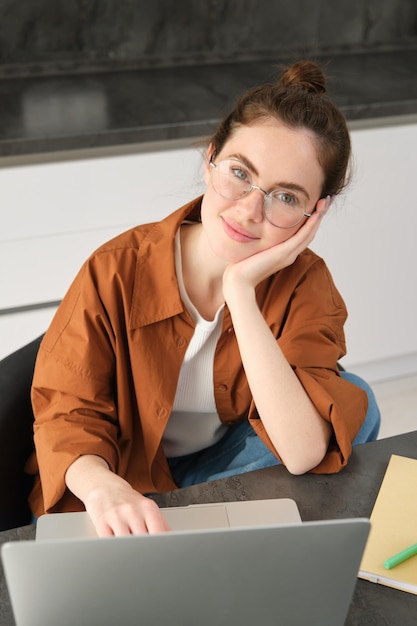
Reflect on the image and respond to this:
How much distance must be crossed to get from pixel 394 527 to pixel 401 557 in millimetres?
68

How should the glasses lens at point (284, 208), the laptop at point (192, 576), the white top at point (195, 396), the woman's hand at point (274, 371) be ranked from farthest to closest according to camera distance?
the white top at point (195, 396)
the glasses lens at point (284, 208)
the woman's hand at point (274, 371)
the laptop at point (192, 576)

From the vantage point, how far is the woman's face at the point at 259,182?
1330 mm

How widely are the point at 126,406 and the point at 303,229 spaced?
0.40 meters

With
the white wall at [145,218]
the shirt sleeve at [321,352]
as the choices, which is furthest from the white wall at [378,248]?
the shirt sleeve at [321,352]

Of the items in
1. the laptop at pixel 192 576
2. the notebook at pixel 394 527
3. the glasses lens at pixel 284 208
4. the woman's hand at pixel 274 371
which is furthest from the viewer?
the glasses lens at pixel 284 208

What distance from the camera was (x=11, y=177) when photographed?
2.10 m

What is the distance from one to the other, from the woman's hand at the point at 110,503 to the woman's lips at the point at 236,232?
1.35ft

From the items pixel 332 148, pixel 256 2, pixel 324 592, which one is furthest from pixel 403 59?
pixel 324 592

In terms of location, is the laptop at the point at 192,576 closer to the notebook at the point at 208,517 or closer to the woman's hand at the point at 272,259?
the notebook at the point at 208,517

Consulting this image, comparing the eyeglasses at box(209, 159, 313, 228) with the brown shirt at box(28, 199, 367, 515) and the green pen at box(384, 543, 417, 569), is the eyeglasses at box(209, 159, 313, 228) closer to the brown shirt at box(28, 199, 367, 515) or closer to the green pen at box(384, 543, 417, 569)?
the brown shirt at box(28, 199, 367, 515)

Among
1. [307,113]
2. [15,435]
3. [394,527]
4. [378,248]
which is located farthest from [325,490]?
[378,248]

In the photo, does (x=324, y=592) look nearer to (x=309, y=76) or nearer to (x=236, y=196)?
(x=236, y=196)

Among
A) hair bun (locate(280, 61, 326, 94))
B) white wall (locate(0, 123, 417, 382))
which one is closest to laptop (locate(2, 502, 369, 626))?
hair bun (locate(280, 61, 326, 94))

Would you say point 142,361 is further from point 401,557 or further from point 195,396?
point 401,557
